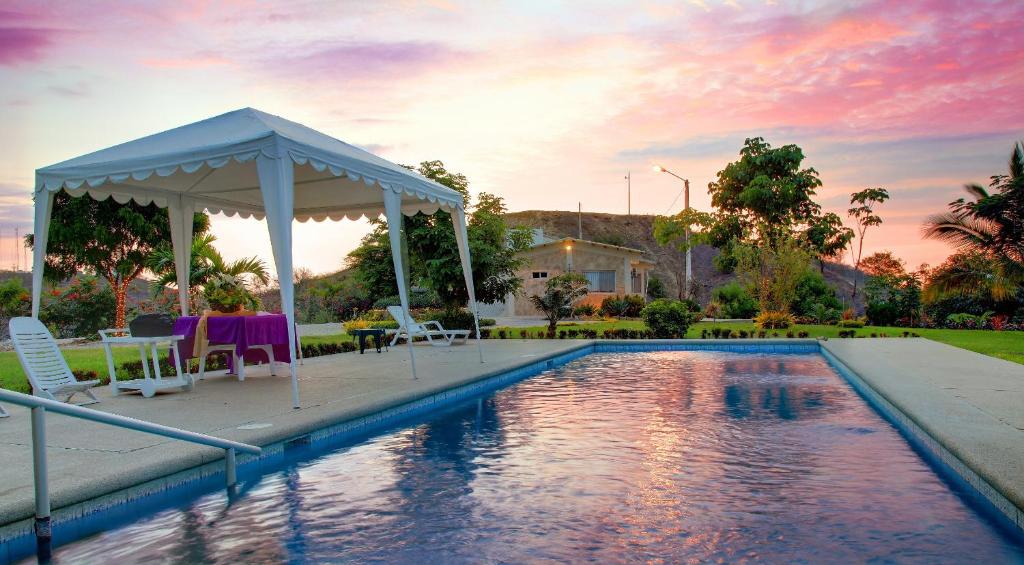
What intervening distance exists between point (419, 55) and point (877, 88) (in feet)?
33.5

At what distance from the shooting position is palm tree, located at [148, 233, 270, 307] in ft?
41.2

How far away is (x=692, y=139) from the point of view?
22.5 meters

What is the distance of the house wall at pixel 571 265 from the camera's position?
3257cm

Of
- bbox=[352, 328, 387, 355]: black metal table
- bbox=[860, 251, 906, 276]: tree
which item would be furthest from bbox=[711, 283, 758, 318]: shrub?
bbox=[352, 328, 387, 355]: black metal table

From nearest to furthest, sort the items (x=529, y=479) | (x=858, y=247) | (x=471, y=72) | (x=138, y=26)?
(x=529, y=479) < (x=138, y=26) < (x=471, y=72) < (x=858, y=247)

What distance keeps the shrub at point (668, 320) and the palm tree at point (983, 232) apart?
732 centimetres

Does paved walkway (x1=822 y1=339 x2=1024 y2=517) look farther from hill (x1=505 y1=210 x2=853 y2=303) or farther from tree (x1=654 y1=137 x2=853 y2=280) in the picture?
hill (x1=505 y1=210 x2=853 y2=303)

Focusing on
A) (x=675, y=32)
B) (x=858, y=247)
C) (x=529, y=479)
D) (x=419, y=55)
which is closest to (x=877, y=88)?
(x=675, y=32)

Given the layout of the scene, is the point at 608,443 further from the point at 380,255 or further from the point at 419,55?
the point at 380,255

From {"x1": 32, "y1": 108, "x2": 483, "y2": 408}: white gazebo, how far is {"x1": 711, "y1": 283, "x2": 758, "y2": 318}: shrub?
63.8 feet

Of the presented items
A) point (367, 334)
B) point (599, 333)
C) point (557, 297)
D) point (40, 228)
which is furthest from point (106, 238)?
point (599, 333)

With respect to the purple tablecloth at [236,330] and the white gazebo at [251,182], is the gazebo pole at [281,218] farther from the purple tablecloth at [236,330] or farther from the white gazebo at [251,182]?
the purple tablecloth at [236,330]

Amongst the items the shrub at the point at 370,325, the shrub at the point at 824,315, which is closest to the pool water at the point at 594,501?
the shrub at the point at 370,325

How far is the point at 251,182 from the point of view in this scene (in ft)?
33.2
